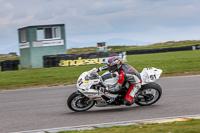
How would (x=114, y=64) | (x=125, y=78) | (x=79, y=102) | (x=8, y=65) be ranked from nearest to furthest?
(x=114, y=64) → (x=125, y=78) → (x=79, y=102) → (x=8, y=65)

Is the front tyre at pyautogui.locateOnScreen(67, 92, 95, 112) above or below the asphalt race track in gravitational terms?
above

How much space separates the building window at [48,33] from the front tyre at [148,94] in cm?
1881

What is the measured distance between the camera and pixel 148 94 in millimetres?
8273

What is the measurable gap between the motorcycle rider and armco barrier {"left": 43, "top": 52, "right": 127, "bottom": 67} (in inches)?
577

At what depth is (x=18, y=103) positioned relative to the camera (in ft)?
32.5

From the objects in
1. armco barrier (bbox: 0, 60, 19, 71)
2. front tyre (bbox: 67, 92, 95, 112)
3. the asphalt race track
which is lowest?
the asphalt race track

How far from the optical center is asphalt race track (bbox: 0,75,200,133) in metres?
6.91

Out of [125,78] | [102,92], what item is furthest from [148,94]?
[102,92]

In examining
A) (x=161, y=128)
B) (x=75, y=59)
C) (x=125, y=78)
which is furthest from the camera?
(x=75, y=59)

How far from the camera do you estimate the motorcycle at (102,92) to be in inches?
304

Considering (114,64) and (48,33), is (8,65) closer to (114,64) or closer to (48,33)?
(48,33)

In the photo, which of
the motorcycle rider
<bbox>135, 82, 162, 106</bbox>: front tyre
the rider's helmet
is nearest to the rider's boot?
the motorcycle rider

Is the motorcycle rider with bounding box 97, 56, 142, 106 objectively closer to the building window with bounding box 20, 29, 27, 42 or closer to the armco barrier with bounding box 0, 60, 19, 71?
the armco barrier with bounding box 0, 60, 19, 71

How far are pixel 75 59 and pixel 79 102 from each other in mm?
14731
